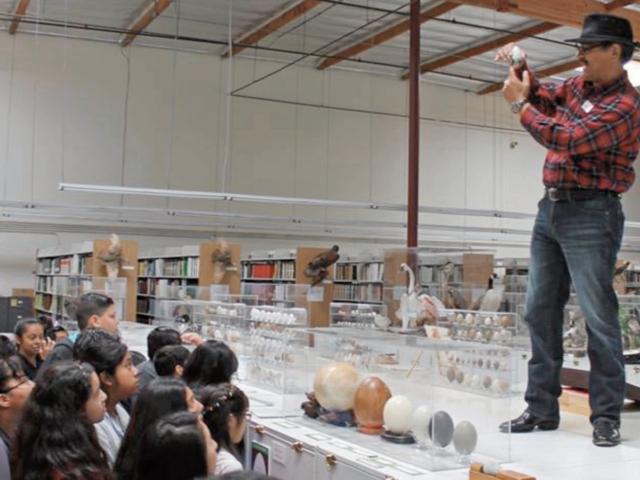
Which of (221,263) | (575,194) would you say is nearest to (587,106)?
(575,194)

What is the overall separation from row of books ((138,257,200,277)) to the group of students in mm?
8671

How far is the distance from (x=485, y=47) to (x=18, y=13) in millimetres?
7571

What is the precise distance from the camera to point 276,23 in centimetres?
1270

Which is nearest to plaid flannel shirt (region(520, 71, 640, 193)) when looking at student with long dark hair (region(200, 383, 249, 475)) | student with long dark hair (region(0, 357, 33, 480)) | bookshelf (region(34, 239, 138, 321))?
student with long dark hair (region(200, 383, 249, 475))

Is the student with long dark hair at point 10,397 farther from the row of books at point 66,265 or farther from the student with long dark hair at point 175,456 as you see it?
the row of books at point 66,265

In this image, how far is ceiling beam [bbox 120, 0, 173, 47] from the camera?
11727 millimetres

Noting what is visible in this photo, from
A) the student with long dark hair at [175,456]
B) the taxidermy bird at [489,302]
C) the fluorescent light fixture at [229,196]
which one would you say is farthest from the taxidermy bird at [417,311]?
the student with long dark hair at [175,456]

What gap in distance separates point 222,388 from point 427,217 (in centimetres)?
1353

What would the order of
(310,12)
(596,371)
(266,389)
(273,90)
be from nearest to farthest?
(596,371), (266,389), (310,12), (273,90)

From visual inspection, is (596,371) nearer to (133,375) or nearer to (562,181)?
(562,181)

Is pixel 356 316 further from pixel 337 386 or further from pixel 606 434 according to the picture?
pixel 606 434

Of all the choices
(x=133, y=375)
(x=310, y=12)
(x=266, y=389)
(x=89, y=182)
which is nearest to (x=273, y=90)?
(x=310, y=12)

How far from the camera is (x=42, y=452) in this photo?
2.08 metres

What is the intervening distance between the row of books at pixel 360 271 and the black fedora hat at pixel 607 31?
9.94m
